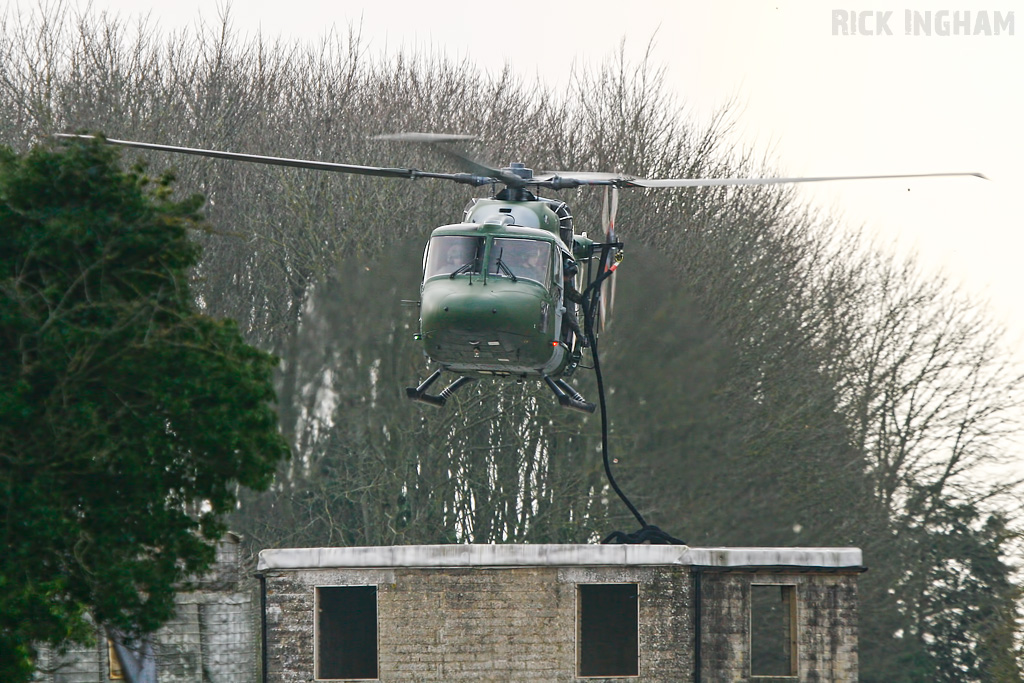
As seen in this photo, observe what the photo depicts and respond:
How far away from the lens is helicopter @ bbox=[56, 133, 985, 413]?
18047mm

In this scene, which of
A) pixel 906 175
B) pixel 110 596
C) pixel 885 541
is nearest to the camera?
pixel 110 596

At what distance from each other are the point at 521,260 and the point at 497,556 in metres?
7.63

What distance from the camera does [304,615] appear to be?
24.9 m

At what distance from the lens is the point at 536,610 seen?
25.1m

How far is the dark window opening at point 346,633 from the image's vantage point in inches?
997

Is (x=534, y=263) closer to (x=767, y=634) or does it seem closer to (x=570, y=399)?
(x=570, y=399)

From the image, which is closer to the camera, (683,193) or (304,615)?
(304,615)

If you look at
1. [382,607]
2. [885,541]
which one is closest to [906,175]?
[382,607]

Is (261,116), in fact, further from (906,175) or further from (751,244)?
(906,175)

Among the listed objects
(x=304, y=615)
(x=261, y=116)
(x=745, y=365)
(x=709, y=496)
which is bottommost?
(x=304, y=615)

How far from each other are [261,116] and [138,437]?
20.5 metres

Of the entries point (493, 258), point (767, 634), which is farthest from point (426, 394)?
point (767, 634)

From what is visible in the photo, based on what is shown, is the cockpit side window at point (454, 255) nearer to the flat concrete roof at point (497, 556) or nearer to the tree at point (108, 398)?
the tree at point (108, 398)

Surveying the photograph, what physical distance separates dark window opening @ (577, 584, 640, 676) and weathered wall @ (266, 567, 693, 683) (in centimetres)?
68
